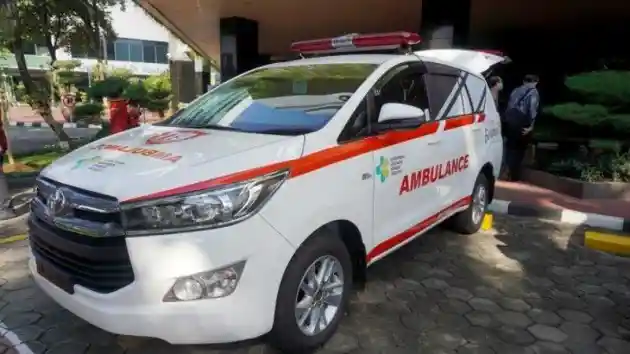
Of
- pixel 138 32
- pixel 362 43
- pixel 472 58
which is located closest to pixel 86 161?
pixel 362 43

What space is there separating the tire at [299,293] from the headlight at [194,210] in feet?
1.42

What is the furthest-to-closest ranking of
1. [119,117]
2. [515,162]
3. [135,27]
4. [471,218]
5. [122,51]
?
[135,27] < [122,51] < [119,117] < [515,162] < [471,218]

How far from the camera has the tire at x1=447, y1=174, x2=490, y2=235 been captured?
4965mm

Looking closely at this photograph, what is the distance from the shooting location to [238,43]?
13984 mm

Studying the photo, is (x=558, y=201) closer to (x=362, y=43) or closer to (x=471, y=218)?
(x=471, y=218)

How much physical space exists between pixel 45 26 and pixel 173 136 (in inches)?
470

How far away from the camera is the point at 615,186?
22.5 feet

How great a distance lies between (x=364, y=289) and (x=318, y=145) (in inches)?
57.6

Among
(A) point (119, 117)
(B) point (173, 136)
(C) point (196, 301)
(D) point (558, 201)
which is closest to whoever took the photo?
(C) point (196, 301)

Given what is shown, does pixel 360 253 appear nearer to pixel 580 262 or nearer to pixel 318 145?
pixel 318 145

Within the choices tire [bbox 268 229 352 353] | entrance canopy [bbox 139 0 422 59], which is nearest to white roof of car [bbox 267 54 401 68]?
tire [bbox 268 229 352 353]

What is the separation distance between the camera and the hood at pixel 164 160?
239cm

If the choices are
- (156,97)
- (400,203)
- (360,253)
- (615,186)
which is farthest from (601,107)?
(156,97)

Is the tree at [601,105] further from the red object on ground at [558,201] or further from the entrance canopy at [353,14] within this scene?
the entrance canopy at [353,14]
